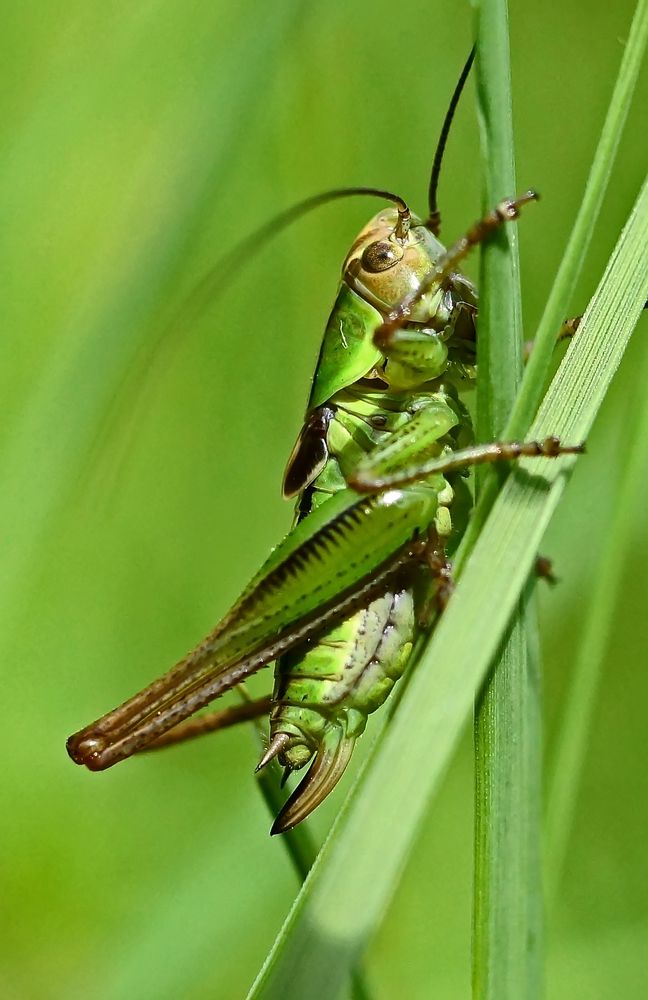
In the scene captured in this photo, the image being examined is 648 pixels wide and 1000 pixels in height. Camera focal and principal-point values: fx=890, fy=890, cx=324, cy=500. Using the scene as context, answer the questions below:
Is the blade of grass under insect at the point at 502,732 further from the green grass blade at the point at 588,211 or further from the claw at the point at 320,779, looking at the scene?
the claw at the point at 320,779

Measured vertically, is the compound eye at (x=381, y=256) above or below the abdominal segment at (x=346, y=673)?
above

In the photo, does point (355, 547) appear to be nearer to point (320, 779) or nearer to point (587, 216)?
point (320, 779)

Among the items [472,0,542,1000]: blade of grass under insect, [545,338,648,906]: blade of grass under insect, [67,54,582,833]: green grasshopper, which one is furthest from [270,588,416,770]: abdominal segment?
[472,0,542,1000]: blade of grass under insect

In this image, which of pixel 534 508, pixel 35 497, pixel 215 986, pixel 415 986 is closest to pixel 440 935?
pixel 415 986

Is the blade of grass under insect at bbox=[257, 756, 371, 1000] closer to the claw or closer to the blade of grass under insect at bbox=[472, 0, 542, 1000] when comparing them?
the claw

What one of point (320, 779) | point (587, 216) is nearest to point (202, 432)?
point (320, 779)

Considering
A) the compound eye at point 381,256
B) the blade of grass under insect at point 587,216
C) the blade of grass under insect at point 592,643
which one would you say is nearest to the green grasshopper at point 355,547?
the compound eye at point 381,256
